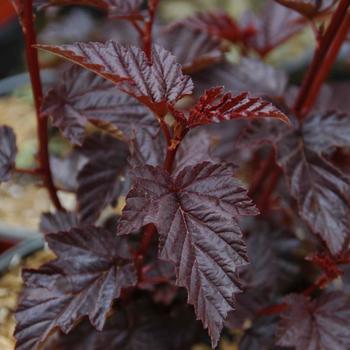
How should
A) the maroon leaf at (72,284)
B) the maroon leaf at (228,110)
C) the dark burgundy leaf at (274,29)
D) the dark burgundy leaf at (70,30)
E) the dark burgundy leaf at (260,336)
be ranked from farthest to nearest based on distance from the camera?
the dark burgundy leaf at (70,30) < the dark burgundy leaf at (274,29) < the dark burgundy leaf at (260,336) < the maroon leaf at (72,284) < the maroon leaf at (228,110)

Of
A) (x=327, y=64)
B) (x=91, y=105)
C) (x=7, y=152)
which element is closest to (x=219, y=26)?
(x=327, y=64)

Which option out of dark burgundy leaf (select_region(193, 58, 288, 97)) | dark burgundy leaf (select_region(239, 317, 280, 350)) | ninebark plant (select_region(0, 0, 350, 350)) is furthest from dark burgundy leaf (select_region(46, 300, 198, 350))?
dark burgundy leaf (select_region(193, 58, 288, 97))

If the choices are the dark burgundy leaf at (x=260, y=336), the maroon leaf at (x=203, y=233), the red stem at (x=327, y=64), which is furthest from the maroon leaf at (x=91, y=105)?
the dark burgundy leaf at (x=260, y=336)

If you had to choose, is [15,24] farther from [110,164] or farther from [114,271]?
[114,271]

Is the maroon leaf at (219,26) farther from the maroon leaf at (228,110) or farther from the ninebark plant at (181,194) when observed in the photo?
the maroon leaf at (228,110)

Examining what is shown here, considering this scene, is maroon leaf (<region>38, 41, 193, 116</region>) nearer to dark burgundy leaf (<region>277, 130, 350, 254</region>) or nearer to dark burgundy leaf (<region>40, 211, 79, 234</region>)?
dark burgundy leaf (<region>277, 130, 350, 254</region>)

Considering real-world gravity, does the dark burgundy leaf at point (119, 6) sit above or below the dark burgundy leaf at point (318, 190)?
above

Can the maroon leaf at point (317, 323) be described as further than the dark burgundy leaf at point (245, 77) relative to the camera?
No
